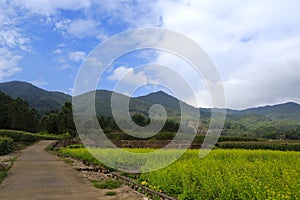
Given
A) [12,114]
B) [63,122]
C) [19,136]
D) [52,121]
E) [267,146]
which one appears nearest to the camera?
[267,146]

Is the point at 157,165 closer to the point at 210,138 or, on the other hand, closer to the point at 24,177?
the point at 24,177

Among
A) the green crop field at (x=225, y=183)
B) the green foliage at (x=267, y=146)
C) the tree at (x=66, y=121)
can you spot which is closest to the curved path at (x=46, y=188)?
the green crop field at (x=225, y=183)

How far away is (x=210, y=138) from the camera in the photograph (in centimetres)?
4028

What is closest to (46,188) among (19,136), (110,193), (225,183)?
(110,193)

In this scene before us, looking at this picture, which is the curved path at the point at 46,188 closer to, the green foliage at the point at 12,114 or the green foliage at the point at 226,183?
the green foliage at the point at 226,183

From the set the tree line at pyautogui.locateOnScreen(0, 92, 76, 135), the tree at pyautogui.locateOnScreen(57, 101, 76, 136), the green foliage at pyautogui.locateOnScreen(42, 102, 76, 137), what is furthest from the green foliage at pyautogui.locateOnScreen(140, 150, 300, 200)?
the tree at pyautogui.locateOnScreen(57, 101, 76, 136)

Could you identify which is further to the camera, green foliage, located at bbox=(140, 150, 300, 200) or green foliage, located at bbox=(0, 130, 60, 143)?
green foliage, located at bbox=(0, 130, 60, 143)

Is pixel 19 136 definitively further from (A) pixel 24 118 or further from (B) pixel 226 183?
(B) pixel 226 183

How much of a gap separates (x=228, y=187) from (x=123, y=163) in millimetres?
9555

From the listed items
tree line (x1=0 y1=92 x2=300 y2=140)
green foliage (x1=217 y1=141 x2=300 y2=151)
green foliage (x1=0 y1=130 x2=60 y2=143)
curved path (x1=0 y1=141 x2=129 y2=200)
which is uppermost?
tree line (x1=0 y1=92 x2=300 y2=140)

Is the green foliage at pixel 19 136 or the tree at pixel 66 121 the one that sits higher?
the tree at pixel 66 121

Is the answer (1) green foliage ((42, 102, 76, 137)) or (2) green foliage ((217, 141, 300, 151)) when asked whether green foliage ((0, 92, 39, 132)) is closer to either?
(1) green foliage ((42, 102, 76, 137))

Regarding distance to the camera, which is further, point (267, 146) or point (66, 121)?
point (66, 121)

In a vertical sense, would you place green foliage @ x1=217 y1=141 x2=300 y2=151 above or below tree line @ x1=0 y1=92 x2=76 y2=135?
below
